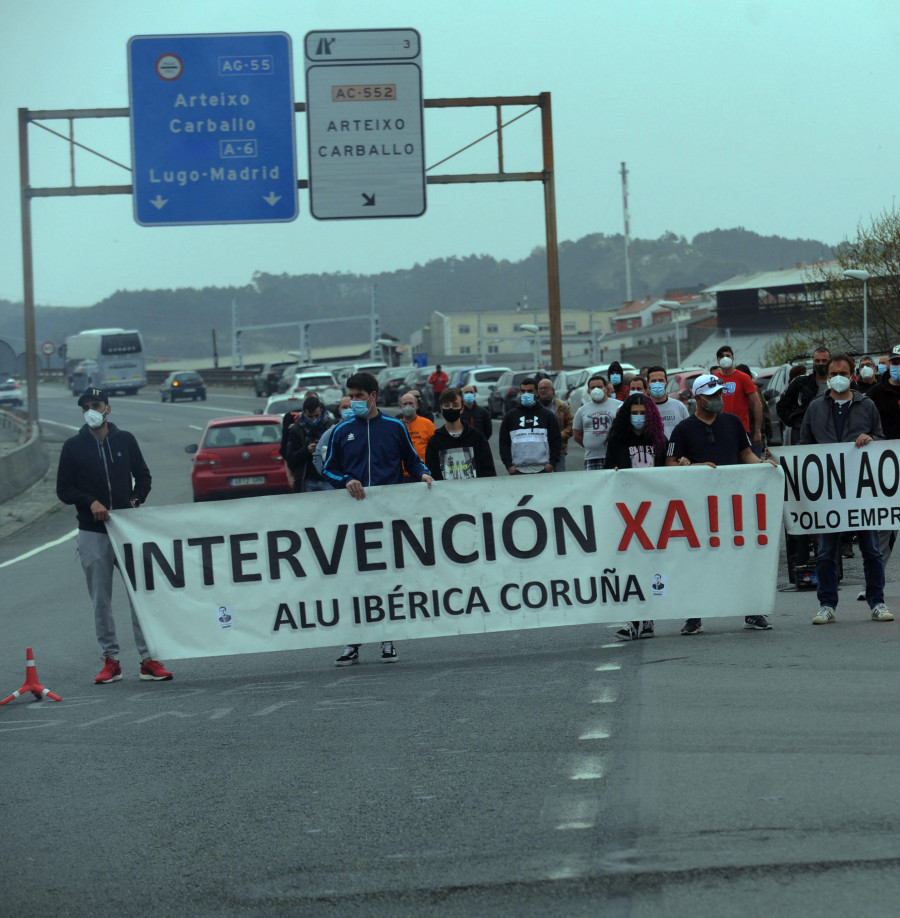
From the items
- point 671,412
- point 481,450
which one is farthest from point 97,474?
point 671,412

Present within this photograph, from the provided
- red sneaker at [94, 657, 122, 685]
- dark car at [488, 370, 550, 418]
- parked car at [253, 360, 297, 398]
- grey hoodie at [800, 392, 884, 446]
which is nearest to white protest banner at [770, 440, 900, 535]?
grey hoodie at [800, 392, 884, 446]

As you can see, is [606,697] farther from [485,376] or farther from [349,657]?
[485,376]

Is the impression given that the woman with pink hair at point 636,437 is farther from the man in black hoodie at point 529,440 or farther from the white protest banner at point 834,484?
the man in black hoodie at point 529,440

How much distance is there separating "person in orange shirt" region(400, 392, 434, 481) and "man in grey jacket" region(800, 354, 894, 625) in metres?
4.52

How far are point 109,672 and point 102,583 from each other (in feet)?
2.00

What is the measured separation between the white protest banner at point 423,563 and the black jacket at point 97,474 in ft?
0.73

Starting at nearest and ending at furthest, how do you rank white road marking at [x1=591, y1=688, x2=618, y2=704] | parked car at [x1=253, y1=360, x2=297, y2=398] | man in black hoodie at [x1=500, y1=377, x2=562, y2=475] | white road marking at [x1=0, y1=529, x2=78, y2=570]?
white road marking at [x1=591, y1=688, x2=618, y2=704]
man in black hoodie at [x1=500, y1=377, x2=562, y2=475]
white road marking at [x1=0, y1=529, x2=78, y2=570]
parked car at [x1=253, y1=360, x2=297, y2=398]

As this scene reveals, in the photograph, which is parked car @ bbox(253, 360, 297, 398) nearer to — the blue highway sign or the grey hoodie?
the blue highway sign

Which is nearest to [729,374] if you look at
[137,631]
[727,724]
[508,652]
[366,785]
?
[508,652]

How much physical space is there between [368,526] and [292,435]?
6710 millimetres

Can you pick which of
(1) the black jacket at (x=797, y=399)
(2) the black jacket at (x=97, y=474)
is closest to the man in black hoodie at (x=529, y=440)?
(1) the black jacket at (x=797, y=399)

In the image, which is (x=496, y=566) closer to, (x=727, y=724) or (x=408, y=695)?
(x=408, y=695)

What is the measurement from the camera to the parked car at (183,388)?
7688 cm

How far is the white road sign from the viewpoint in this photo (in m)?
22.8
